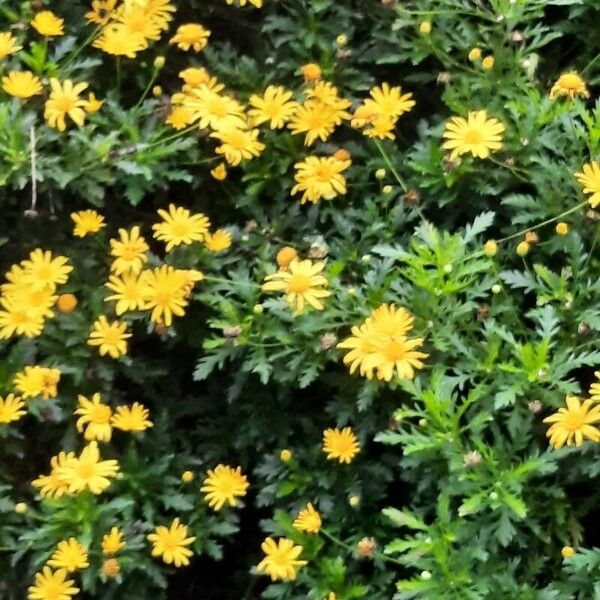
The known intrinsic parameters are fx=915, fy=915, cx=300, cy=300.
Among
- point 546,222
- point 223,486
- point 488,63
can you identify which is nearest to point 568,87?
point 488,63

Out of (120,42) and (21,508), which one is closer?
(21,508)

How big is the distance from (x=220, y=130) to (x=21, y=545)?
72 cm

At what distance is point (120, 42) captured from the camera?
59.8 inches

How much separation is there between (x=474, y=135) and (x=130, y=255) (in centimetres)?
57

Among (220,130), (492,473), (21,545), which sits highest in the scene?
(220,130)

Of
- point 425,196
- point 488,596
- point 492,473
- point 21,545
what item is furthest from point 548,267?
point 21,545

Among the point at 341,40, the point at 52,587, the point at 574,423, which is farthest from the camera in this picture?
the point at 341,40

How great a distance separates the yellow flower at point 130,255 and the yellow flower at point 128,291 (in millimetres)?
11

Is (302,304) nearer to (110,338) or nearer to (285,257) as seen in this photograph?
(285,257)

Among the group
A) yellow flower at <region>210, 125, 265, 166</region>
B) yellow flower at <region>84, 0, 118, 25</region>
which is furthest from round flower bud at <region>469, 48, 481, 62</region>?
yellow flower at <region>84, 0, 118, 25</region>

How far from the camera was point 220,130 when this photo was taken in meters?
1.49

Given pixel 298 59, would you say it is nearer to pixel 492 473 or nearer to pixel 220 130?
pixel 220 130

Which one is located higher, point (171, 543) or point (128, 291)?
point (128, 291)

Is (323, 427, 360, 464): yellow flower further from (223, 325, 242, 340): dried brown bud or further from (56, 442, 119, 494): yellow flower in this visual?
(56, 442, 119, 494): yellow flower
